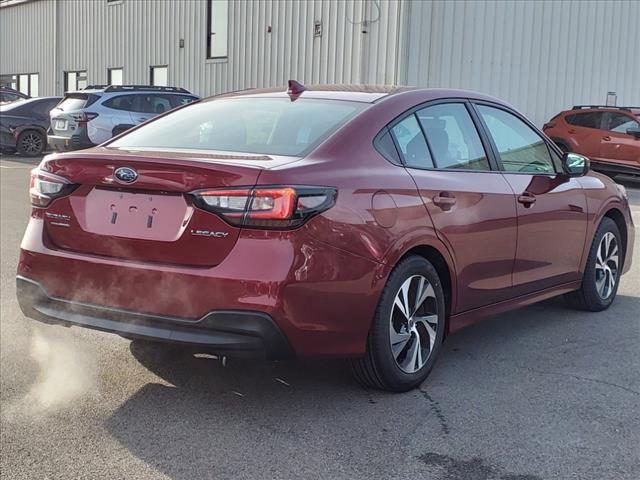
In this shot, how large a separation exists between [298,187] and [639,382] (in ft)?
7.29

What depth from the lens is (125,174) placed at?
3.54 meters

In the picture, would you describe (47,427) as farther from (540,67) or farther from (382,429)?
(540,67)

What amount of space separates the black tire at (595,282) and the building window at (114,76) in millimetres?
23403

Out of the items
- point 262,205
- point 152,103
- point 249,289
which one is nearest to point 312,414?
point 249,289

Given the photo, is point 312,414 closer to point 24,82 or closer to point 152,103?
point 152,103

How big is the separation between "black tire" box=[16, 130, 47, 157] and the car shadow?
1678 cm

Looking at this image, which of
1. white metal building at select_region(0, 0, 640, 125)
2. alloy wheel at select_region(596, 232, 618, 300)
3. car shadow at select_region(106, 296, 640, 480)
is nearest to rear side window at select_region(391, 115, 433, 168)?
car shadow at select_region(106, 296, 640, 480)

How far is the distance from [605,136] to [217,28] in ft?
38.1

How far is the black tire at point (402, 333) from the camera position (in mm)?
3746

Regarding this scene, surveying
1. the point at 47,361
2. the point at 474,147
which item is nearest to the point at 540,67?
the point at 474,147

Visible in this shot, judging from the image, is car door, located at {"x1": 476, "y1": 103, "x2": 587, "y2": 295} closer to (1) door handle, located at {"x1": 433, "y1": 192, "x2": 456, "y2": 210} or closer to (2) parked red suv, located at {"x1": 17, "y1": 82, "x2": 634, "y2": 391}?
(2) parked red suv, located at {"x1": 17, "y1": 82, "x2": 634, "y2": 391}

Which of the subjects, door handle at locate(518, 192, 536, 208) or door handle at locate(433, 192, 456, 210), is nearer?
door handle at locate(433, 192, 456, 210)

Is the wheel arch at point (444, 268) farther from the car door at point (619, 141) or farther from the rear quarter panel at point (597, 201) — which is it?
the car door at point (619, 141)

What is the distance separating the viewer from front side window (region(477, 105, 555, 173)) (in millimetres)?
4809
